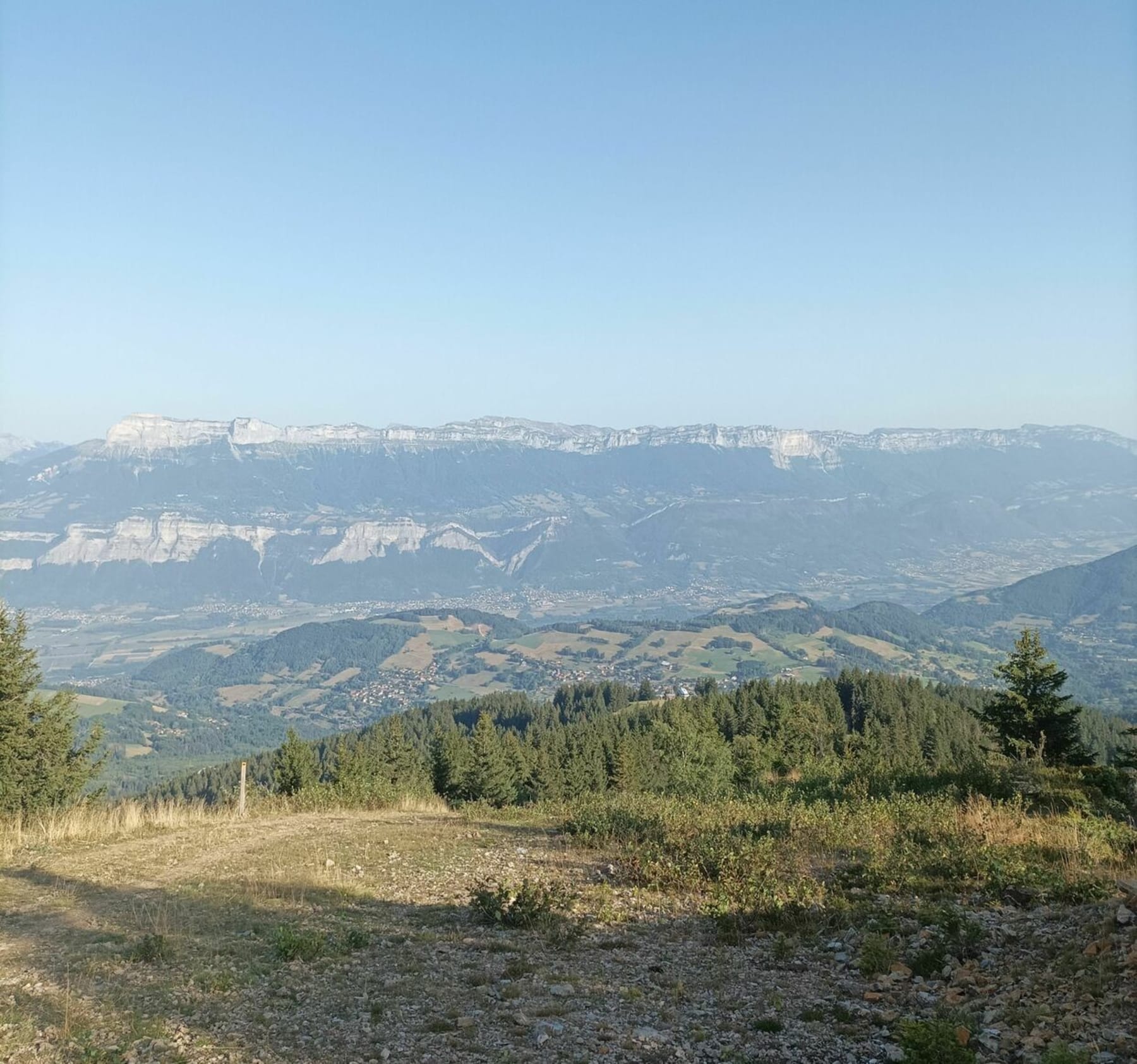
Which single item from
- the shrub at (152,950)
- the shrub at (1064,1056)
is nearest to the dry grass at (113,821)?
the shrub at (152,950)

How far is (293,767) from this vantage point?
5066 centimetres

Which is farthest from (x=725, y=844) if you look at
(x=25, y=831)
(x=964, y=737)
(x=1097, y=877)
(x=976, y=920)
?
(x=964, y=737)

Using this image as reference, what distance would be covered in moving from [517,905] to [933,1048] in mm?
7278

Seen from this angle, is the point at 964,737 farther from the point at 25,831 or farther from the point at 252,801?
the point at 25,831

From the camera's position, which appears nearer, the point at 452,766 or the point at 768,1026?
the point at 768,1026

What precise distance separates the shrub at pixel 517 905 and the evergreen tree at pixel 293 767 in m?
37.0

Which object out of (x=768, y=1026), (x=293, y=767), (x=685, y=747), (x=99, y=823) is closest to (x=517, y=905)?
(x=768, y=1026)

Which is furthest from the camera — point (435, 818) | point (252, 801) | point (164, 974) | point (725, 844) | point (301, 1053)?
point (252, 801)

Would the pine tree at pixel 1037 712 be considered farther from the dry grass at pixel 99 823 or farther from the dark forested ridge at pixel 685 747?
the dry grass at pixel 99 823

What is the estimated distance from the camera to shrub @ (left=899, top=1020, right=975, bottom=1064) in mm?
6746

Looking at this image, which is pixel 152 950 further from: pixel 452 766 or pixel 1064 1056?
pixel 452 766

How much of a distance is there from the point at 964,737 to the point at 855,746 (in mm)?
36091

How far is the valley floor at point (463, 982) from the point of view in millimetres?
7992

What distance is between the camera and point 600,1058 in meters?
7.93
